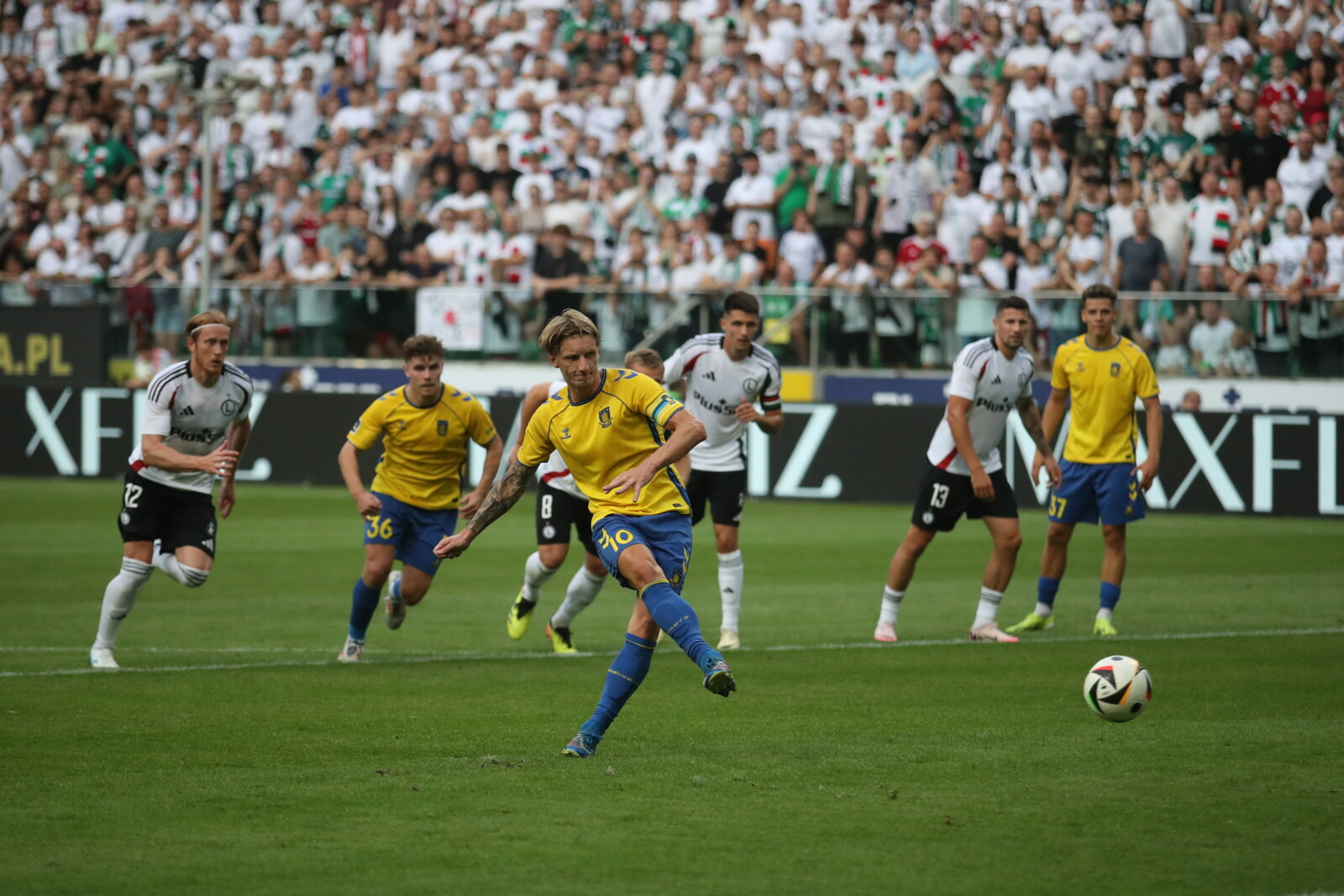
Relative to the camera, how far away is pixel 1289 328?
20250 mm

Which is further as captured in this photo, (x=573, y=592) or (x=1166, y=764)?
(x=573, y=592)

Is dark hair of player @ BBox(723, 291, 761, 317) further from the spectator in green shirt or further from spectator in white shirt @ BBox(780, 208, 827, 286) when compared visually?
the spectator in green shirt

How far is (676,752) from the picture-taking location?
7.96 m

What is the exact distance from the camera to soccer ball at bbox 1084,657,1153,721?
844 cm

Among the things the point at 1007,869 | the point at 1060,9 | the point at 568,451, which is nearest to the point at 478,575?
the point at 568,451

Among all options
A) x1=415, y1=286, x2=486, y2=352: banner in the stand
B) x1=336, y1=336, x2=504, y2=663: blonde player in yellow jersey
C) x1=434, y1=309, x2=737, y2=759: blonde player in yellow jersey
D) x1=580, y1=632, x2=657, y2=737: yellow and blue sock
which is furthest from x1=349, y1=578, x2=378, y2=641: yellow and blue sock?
x1=415, y1=286, x2=486, y2=352: banner in the stand

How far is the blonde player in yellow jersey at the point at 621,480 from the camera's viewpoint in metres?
7.57

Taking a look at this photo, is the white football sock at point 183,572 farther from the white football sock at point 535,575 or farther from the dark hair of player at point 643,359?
the dark hair of player at point 643,359

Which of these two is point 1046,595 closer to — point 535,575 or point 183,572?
point 535,575

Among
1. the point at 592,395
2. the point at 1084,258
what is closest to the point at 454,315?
the point at 1084,258

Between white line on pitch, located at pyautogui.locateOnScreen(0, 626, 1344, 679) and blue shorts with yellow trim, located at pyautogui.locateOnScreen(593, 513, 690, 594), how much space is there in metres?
3.62

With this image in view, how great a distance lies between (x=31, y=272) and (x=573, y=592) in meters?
18.8

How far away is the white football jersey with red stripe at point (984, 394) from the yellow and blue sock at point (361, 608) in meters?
3.90

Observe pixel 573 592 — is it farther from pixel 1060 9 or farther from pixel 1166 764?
pixel 1060 9
